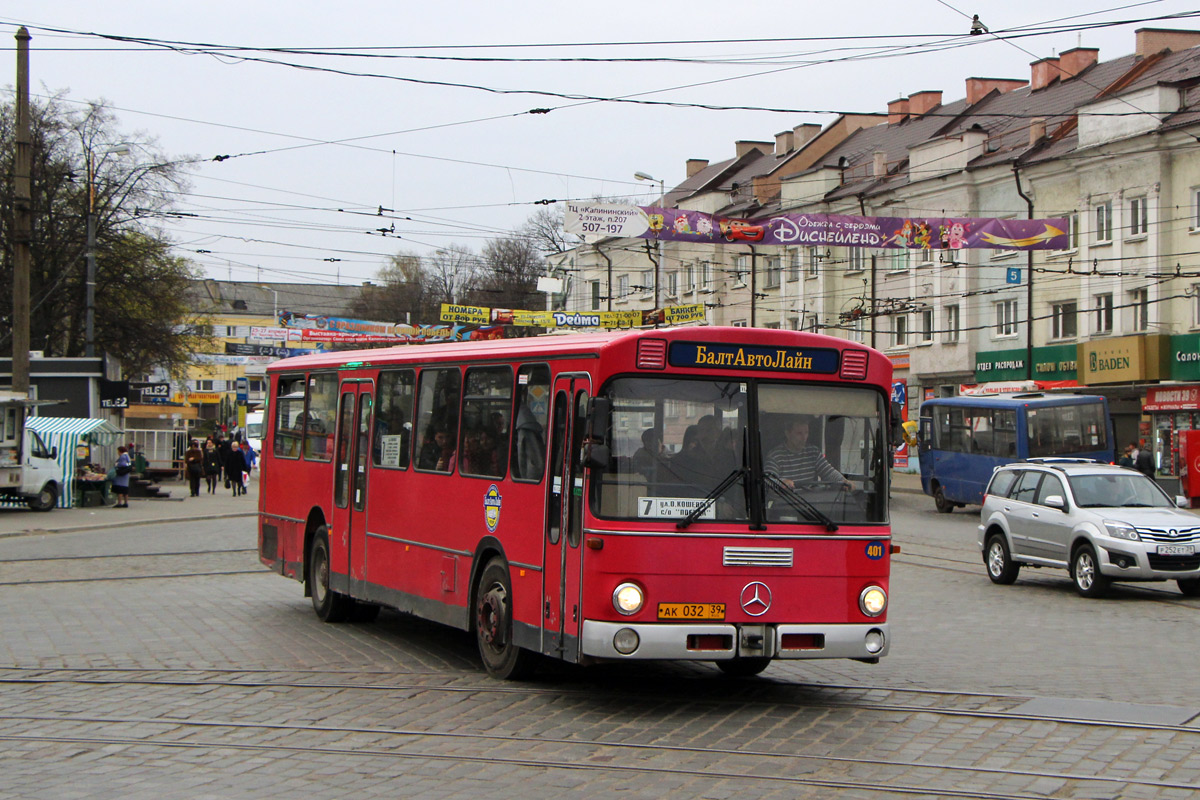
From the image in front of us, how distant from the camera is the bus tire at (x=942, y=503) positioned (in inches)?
1480

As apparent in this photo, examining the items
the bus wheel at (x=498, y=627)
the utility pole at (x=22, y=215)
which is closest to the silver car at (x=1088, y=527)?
the bus wheel at (x=498, y=627)

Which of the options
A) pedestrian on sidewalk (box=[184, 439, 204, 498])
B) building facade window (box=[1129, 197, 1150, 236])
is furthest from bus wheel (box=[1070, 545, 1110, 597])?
pedestrian on sidewalk (box=[184, 439, 204, 498])

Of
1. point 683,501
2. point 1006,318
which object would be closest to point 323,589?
point 683,501

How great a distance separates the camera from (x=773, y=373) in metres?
9.12

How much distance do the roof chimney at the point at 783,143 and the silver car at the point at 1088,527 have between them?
51699 millimetres

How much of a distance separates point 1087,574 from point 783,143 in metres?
55.1

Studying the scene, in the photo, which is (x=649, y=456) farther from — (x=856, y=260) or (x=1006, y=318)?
(x=856, y=260)

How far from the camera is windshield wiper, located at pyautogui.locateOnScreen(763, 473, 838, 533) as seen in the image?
29.4ft

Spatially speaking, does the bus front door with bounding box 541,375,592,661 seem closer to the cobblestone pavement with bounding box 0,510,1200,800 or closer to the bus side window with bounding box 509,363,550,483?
the bus side window with bounding box 509,363,550,483

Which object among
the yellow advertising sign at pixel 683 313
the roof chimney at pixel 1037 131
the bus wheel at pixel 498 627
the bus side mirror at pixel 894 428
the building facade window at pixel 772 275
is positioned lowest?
the bus wheel at pixel 498 627

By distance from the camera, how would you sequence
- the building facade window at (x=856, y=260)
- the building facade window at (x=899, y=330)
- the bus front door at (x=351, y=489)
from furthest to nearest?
the building facade window at (x=856, y=260)
the building facade window at (x=899, y=330)
the bus front door at (x=351, y=489)

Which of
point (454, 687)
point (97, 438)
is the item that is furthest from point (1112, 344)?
point (454, 687)

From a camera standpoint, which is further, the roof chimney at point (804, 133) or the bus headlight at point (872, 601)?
the roof chimney at point (804, 133)

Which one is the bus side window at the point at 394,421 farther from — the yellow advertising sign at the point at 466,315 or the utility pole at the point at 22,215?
the yellow advertising sign at the point at 466,315
